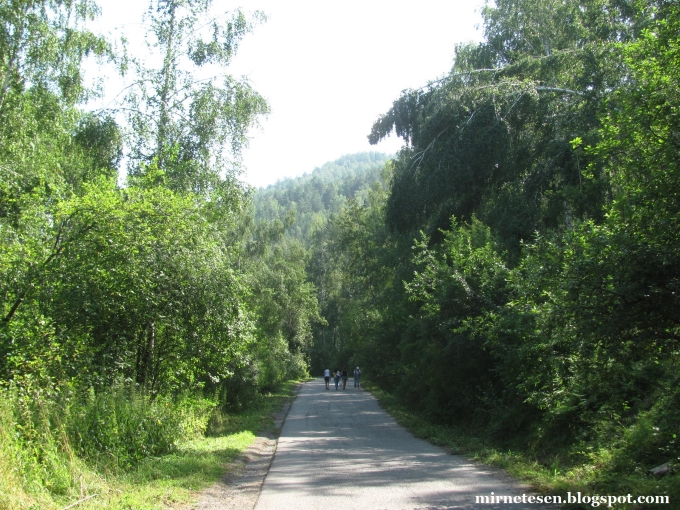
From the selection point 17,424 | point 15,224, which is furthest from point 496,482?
point 15,224

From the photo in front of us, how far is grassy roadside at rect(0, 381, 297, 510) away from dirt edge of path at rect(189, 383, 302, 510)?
0.17m

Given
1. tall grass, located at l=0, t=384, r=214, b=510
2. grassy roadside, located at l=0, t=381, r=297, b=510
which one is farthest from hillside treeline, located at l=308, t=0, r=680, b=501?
tall grass, located at l=0, t=384, r=214, b=510

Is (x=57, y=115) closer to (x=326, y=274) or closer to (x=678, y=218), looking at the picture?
(x=678, y=218)

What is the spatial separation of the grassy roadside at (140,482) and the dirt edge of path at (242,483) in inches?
6.7

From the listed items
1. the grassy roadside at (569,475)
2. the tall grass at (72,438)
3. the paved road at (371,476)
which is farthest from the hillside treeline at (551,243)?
the tall grass at (72,438)

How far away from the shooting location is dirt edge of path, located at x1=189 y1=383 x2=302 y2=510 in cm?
754

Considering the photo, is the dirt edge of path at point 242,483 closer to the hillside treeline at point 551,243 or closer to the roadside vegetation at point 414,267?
the roadside vegetation at point 414,267

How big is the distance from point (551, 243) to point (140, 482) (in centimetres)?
787

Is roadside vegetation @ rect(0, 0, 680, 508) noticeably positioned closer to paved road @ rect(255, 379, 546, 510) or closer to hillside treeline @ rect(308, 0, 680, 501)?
hillside treeline @ rect(308, 0, 680, 501)

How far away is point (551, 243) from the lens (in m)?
10.2

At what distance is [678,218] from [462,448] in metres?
7.07

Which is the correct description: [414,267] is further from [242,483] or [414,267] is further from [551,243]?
[242,483]

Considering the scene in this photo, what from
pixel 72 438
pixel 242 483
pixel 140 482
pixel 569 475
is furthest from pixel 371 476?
pixel 72 438

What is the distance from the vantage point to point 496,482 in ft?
27.5
